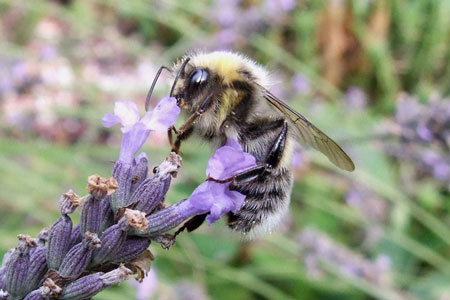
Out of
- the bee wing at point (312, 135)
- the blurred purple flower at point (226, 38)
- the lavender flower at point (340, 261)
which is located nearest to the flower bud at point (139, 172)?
the bee wing at point (312, 135)

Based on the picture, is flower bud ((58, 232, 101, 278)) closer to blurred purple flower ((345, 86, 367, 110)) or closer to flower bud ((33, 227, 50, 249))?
flower bud ((33, 227, 50, 249))

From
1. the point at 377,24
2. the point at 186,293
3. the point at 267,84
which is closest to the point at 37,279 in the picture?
the point at 267,84

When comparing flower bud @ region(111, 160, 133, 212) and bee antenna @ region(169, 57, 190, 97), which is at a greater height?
bee antenna @ region(169, 57, 190, 97)

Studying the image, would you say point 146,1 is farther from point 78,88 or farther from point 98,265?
point 98,265

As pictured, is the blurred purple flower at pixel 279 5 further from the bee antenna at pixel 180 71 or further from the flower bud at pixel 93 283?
the flower bud at pixel 93 283

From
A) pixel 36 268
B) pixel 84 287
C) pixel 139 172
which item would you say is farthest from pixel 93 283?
pixel 139 172

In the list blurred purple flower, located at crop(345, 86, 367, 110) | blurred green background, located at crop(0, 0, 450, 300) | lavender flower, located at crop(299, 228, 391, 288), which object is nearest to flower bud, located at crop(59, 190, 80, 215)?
blurred green background, located at crop(0, 0, 450, 300)

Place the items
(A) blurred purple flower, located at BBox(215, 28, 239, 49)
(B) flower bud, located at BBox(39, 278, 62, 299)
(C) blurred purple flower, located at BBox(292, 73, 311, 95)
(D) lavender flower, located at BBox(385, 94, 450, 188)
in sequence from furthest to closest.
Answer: (C) blurred purple flower, located at BBox(292, 73, 311, 95) < (A) blurred purple flower, located at BBox(215, 28, 239, 49) < (D) lavender flower, located at BBox(385, 94, 450, 188) < (B) flower bud, located at BBox(39, 278, 62, 299)
